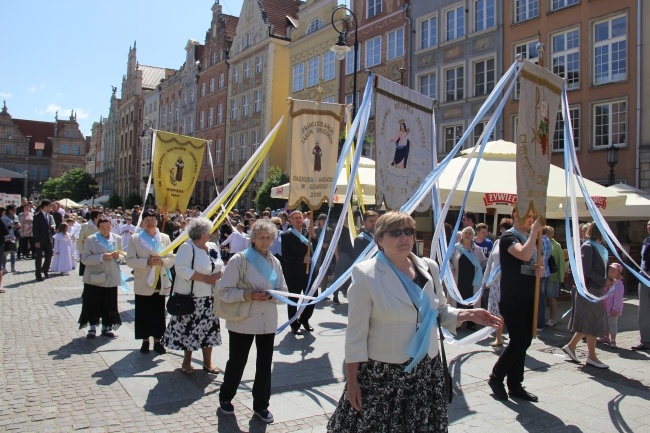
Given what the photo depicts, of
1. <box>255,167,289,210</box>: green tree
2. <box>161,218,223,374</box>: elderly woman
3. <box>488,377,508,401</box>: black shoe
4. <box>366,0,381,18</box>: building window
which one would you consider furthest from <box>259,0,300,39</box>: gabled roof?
<box>488,377,508,401</box>: black shoe

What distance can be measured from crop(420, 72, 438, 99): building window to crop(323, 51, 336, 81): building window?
681 cm

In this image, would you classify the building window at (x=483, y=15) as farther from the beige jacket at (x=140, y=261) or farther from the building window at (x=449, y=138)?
the beige jacket at (x=140, y=261)

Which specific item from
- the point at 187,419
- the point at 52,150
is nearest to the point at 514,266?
the point at 187,419

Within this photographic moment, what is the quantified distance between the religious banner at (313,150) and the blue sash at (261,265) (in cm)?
302

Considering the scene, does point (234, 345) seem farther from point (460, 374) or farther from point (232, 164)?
point (232, 164)

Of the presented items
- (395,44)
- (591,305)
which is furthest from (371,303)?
(395,44)

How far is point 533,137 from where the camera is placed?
565cm

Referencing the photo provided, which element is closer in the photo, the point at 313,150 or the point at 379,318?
the point at 379,318

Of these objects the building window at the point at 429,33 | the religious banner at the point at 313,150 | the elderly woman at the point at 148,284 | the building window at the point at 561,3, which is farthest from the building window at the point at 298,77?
the elderly woman at the point at 148,284

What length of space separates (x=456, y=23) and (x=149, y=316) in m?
22.2

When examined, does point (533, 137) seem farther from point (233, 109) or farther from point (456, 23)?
point (233, 109)

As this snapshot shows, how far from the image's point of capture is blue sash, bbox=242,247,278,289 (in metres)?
5.00

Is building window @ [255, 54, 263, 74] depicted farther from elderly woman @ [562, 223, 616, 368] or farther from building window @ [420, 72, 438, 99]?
elderly woman @ [562, 223, 616, 368]

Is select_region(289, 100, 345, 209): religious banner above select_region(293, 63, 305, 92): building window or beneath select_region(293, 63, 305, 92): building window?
beneath
